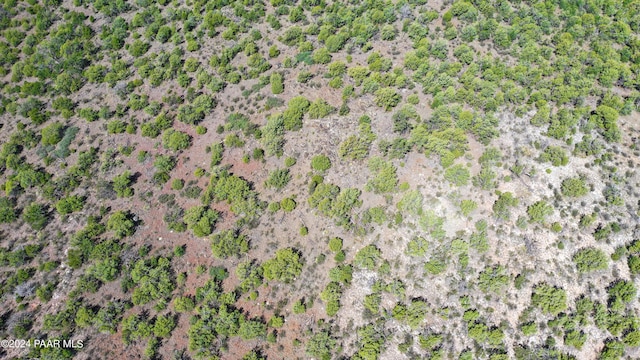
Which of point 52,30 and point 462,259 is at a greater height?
point 52,30

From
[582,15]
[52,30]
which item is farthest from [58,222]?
[582,15]

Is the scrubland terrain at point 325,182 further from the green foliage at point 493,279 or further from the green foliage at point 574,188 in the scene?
the green foliage at point 574,188

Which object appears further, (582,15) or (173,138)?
(582,15)

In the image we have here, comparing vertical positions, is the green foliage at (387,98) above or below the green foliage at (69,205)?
above

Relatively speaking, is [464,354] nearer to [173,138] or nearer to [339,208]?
[339,208]

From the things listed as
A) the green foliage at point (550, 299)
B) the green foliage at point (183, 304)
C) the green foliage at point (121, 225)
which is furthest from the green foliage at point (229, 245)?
the green foliage at point (550, 299)
